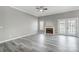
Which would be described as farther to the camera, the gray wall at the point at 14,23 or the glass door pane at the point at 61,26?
the gray wall at the point at 14,23

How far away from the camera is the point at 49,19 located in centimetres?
346

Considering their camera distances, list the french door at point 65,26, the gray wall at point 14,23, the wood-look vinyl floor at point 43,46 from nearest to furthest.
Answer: the wood-look vinyl floor at point 43,46 < the french door at point 65,26 < the gray wall at point 14,23

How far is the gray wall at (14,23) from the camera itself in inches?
142

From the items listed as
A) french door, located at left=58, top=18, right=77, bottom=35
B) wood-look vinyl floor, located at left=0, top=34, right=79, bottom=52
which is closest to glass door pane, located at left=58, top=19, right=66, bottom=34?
french door, located at left=58, top=18, right=77, bottom=35

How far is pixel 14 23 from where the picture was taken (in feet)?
13.9

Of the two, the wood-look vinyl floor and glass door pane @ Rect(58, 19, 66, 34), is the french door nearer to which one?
glass door pane @ Rect(58, 19, 66, 34)

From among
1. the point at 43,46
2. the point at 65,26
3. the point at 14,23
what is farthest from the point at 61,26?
the point at 14,23

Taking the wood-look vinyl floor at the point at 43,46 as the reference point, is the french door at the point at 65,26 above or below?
above

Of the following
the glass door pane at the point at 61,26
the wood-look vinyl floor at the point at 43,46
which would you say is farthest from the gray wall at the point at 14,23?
the glass door pane at the point at 61,26

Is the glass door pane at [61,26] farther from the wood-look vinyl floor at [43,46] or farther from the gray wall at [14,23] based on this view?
the gray wall at [14,23]

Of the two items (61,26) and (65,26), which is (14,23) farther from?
(65,26)
